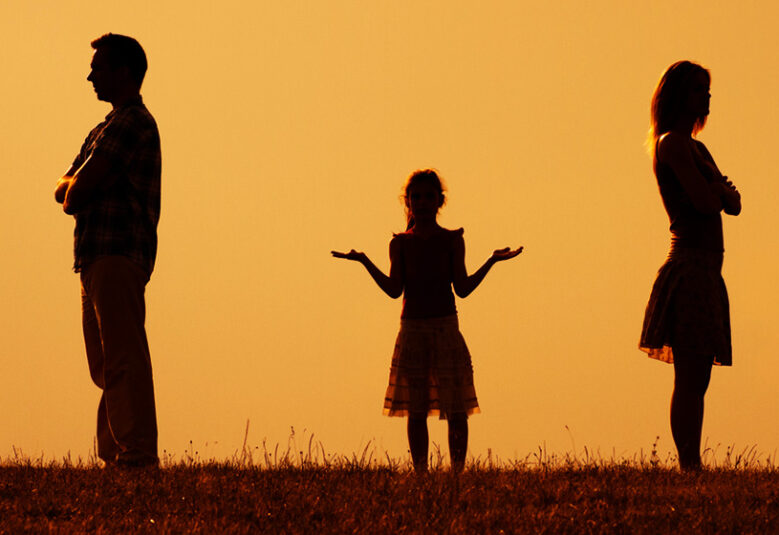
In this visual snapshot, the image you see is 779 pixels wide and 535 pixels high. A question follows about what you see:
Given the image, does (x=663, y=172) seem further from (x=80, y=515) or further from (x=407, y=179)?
(x=80, y=515)

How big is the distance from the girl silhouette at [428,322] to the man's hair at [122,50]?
2.03 metres

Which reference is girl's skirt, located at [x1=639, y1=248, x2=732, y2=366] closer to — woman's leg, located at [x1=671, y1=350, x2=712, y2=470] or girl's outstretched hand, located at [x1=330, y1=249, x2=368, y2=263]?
woman's leg, located at [x1=671, y1=350, x2=712, y2=470]

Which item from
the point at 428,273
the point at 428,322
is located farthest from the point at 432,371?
the point at 428,273

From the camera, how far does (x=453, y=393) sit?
393 inches

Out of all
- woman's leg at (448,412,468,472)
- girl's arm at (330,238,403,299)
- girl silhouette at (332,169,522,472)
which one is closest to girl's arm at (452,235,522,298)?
girl silhouette at (332,169,522,472)

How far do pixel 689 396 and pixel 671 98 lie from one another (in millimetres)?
2073

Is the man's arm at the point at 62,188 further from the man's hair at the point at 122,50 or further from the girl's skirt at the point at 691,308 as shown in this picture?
the girl's skirt at the point at 691,308

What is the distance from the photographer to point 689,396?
29.8 ft

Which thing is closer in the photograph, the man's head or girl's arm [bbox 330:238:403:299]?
the man's head

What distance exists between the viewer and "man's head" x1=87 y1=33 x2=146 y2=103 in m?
9.50

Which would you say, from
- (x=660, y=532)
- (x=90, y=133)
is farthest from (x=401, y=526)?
(x=90, y=133)

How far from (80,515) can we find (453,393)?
10.4 ft

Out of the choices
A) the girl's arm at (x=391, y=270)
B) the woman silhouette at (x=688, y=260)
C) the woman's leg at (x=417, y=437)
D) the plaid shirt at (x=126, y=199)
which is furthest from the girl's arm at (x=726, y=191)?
the plaid shirt at (x=126, y=199)

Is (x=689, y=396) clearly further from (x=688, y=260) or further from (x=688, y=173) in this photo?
(x=688, y=173)
